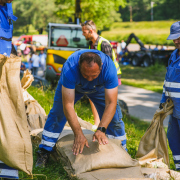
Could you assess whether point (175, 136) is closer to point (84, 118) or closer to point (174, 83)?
point (174, 83)

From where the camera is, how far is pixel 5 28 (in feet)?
10.5

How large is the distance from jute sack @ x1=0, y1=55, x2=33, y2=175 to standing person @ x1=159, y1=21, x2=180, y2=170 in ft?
5.87

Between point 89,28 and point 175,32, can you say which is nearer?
point 175,32

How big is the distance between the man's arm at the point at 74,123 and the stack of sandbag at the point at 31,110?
1.60 metres

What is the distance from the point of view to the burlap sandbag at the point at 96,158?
2877 mm

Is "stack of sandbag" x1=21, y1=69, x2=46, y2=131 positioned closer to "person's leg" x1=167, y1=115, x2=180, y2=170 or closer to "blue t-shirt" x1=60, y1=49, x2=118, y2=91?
"blue t-shirt" x1=60, y1=49, x2=118, y2=91

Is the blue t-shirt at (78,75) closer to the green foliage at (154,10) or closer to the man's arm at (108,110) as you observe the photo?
the man's arm at (108,110)

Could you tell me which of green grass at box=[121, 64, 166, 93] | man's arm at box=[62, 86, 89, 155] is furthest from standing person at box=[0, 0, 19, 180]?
green grass at box=[121, 64, 166, 93]

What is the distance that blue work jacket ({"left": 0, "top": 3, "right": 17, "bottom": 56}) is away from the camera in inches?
123

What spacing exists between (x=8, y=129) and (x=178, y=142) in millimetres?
2177

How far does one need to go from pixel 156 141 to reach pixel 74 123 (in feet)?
4.15

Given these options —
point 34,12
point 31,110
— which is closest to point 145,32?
point 34,12

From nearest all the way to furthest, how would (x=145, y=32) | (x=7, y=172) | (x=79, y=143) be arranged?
(x=7, y=172)
(x=79, y=143)
(x=145, y=32)

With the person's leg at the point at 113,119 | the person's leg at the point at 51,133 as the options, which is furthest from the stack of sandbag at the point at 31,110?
the person's leg at the point at 113,119
